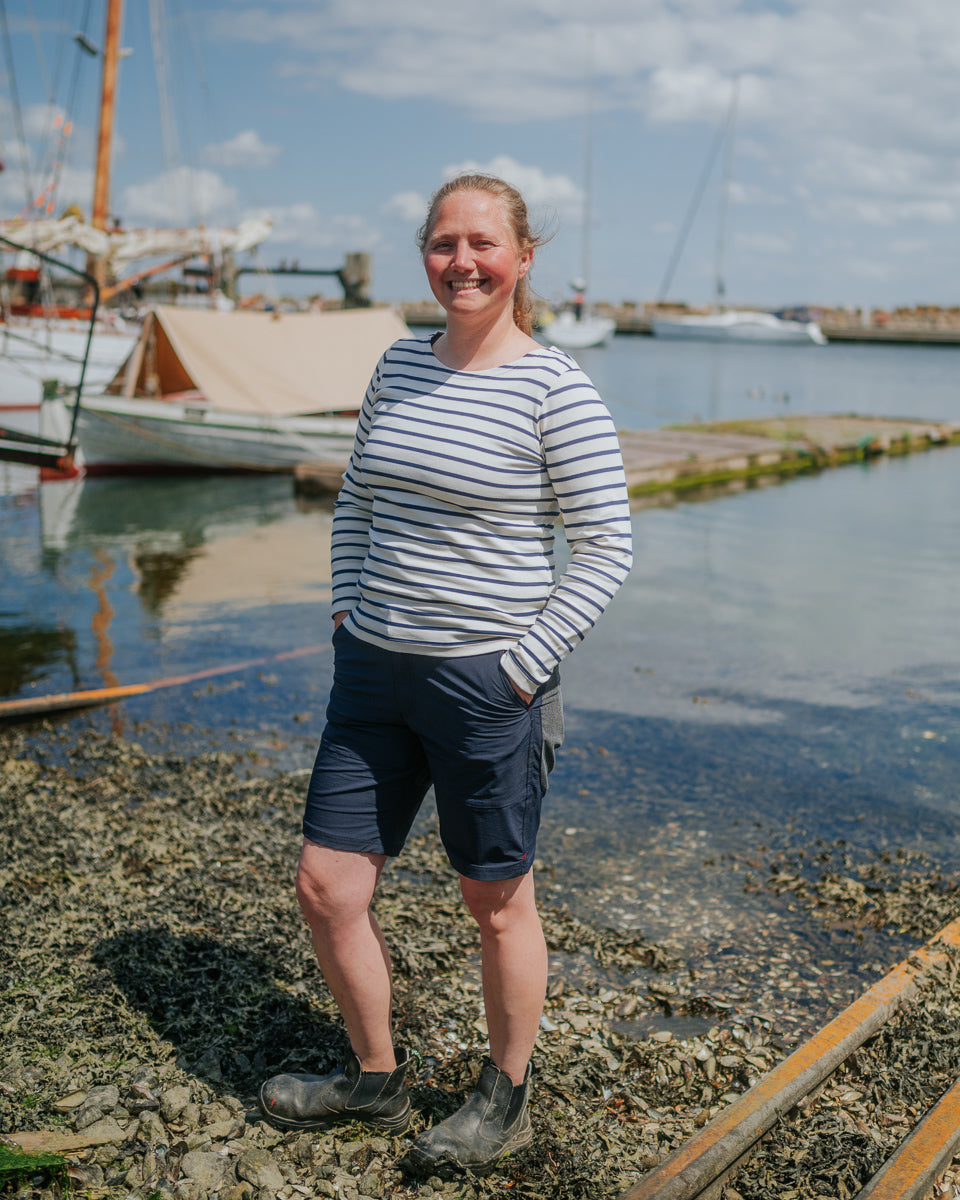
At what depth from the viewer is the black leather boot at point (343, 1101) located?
265 cm

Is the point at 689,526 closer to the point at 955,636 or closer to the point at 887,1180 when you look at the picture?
the point at 955,636

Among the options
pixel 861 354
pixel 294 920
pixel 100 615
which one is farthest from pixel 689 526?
pixel 861 354

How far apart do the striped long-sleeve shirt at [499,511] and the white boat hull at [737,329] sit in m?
110

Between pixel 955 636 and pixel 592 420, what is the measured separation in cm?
668

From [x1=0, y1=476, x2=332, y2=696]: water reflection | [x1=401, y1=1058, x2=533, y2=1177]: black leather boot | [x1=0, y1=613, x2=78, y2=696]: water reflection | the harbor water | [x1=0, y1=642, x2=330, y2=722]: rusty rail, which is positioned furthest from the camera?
[x1=0, y1=476, x2=332, y2=696]: water reflection

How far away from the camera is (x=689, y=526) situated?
41.8 feet

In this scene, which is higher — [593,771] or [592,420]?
[592,420]

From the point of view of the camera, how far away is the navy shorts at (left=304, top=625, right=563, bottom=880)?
234 cm

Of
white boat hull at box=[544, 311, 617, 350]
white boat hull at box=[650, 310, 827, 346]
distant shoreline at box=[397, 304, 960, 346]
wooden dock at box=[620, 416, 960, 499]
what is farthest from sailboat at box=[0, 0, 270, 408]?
white boat hull at box=[650, 310, 827, 346]

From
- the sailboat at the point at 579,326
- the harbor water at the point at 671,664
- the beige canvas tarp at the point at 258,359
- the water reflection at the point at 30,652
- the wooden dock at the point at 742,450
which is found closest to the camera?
the harbor water at the point at 671,664

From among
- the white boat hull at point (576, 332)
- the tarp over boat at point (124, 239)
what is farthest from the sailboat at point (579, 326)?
the tarp over boat at point (124, 239)

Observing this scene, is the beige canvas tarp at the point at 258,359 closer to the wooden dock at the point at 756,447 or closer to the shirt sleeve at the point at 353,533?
the wooden dock at the point at 756,447

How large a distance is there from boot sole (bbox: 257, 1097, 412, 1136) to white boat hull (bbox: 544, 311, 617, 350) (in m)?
75.9

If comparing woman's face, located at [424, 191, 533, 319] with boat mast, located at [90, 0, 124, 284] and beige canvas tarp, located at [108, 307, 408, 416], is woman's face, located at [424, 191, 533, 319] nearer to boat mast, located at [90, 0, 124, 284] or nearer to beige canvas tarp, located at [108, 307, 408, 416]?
beige canvas tarp, located at [108, 307, 408, 416]
